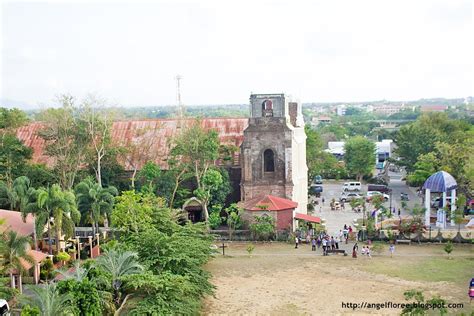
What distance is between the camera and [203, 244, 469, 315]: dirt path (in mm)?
22750

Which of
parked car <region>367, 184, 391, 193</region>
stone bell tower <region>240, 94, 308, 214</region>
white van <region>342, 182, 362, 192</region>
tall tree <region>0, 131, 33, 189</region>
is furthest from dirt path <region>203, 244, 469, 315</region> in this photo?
white van <region>342, 182, 362, 192</region>

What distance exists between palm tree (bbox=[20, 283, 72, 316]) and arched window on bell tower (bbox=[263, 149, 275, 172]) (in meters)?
21.4

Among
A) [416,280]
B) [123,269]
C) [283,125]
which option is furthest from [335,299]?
[283,125]

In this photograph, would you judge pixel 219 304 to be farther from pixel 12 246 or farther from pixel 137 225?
pixel 12 246

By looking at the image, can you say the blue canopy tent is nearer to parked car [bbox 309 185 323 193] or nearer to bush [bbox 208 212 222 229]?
bush [bbox 208 212 222 229]

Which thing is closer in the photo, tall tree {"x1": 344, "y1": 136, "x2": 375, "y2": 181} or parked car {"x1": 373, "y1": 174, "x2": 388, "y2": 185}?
parked car {"x1": 373, "y1": 174, "x2": 388, "y2": 185}

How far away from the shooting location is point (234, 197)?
131 ft

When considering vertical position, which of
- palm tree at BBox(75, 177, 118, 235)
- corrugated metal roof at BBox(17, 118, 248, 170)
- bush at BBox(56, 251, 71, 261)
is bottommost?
bush at BBox(56, 251, 71, 261)

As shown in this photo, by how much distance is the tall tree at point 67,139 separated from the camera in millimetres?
37688

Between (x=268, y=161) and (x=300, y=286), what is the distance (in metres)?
13.5

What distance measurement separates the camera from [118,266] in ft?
69.2

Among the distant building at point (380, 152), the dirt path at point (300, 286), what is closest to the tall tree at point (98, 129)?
the dirt path at point (300, 286)

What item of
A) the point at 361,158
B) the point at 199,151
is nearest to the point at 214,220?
the point at 199,151

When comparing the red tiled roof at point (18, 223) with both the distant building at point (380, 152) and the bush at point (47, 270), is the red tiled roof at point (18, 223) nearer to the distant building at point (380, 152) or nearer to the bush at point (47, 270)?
the bush at point (47, 270)
